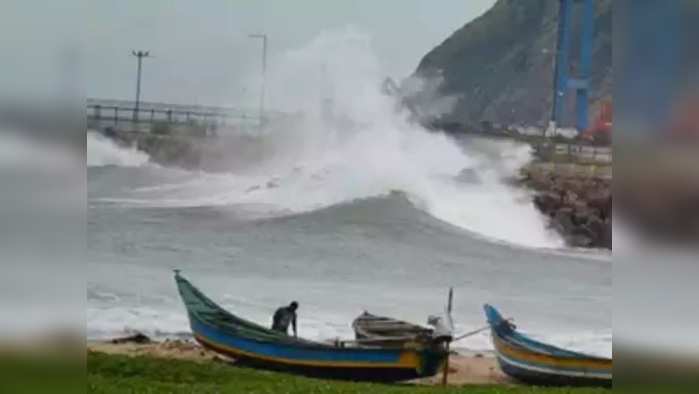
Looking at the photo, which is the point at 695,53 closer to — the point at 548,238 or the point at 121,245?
the point at 121,245

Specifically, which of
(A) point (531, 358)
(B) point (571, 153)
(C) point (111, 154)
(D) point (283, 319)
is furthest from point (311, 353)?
(B) point (571, 153)

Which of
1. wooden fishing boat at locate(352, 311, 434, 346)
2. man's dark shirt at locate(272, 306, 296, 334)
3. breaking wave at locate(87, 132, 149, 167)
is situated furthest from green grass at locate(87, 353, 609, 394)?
breaking wave at locate(87, 132, 149, 167)

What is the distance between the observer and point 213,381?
5.26m

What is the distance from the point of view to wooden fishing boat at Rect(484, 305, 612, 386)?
5633 mm

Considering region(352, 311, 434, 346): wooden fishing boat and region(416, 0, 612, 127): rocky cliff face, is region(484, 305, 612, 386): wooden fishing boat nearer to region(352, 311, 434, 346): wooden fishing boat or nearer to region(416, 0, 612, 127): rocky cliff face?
region(352, 311, 434, 346): wooden fishing boat

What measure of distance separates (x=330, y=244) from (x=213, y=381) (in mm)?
1567

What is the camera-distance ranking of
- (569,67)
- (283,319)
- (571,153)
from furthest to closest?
(571,153)
(569,67)
(283,319)

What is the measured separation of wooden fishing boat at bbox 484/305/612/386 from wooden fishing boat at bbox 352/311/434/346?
0.44 m

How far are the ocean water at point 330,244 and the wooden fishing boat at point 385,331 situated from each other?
118mm

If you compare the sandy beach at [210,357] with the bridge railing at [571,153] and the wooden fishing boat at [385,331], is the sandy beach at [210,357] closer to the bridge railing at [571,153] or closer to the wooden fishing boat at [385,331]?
the wooden fishing boat at [385,331]

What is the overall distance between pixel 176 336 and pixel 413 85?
216cm

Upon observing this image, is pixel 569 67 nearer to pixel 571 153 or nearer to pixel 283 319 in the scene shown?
pixel 571 153

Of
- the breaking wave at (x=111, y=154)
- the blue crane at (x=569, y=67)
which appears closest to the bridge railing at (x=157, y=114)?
the breaking wave at (x=111, y=154)

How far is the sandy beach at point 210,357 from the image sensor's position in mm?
5757
